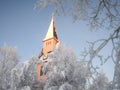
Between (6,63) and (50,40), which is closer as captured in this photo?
(6,63)

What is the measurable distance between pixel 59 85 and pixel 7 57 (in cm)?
933

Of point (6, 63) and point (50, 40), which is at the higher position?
point (50, 40)

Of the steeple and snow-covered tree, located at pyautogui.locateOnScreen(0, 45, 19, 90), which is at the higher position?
the steeple

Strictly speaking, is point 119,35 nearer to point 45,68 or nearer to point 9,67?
point 45,68

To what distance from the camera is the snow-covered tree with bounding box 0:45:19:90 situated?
2644 centimetres

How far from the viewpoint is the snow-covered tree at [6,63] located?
26438 millimetres

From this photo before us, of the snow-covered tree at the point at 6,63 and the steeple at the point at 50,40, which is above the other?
the steeple at the point at 50,40

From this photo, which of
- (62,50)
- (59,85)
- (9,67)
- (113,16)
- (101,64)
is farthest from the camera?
(9,67)

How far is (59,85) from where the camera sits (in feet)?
76.8

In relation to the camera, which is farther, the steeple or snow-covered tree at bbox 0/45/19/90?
the steeple

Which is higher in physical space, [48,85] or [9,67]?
[9,67]

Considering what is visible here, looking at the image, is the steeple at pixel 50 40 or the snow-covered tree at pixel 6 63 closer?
the snow-covered tree at pixel 6 63

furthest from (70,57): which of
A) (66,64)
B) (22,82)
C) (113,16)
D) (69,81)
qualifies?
(113,16)

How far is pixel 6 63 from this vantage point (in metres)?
28.9
